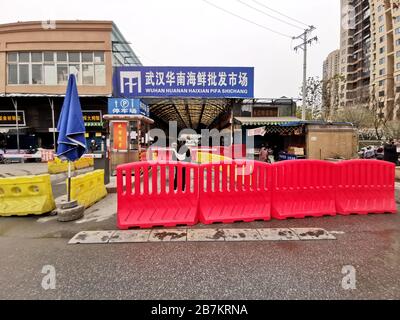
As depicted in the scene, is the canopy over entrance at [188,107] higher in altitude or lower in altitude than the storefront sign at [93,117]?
higher

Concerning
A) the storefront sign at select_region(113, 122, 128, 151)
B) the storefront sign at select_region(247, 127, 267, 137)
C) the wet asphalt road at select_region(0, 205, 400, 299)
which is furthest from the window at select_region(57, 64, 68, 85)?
the wet asphalt road at select_region(0, 205, 400, 299)

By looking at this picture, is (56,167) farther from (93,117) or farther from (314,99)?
(314,99)

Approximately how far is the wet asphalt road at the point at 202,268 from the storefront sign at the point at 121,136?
724 centimetres

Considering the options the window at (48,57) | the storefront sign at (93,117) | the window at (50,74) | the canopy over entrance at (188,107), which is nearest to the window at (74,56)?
the window at (48,57)

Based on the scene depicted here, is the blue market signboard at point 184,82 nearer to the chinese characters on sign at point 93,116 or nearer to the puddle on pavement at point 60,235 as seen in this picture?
the chinese characters on sign at point 93,116

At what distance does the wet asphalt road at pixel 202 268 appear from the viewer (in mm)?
2607

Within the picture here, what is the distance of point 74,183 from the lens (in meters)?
5.49

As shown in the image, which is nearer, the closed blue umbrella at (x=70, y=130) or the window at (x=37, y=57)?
the closed blue umbrella at (x=70, y=130)

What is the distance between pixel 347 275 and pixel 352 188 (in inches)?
116

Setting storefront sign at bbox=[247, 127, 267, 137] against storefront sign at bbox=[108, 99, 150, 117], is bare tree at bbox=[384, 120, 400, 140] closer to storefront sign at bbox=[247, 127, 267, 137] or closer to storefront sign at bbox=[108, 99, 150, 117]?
storefront sign at bbox=[247, 127, 267, 137]

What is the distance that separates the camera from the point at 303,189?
505cm

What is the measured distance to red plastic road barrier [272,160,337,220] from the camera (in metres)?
4.96
